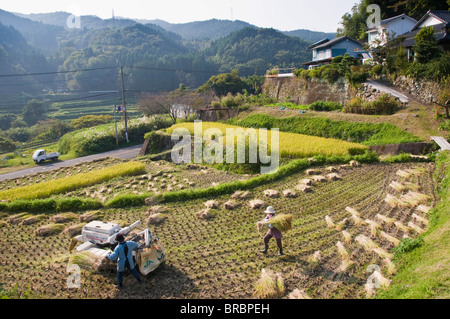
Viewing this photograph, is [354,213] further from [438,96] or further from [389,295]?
[438,96]

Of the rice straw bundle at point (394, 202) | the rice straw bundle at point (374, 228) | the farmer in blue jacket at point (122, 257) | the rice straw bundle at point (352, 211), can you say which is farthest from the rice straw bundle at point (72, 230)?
the rice straw bundle at point (394, 202)

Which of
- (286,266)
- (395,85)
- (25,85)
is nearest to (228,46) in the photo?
(25,85)

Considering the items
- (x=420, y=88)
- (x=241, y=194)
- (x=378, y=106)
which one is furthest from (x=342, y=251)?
(x=420, y=88)

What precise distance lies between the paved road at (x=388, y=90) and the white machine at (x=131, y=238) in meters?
14.9

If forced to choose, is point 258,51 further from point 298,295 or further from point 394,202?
point 298,295

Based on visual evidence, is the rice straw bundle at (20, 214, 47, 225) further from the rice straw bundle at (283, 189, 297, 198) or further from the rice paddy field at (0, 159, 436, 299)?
the rice straw bundle at (283, 189, 297, 198)

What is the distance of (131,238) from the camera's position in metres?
6.14

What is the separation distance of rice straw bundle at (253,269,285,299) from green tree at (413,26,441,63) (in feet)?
51.5

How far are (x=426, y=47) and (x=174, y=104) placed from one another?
72.5 feet

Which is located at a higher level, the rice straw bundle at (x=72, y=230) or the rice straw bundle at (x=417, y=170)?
the rice straw bundle at (x=417, y=170)

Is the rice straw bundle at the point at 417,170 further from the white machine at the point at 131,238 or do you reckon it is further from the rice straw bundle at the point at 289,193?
the white machine at the point at 131,238

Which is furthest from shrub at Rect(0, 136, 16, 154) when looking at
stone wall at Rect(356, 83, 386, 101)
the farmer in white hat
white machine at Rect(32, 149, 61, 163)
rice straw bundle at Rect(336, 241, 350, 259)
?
rice straw bundle at Rect(336, 241, 350, 259)

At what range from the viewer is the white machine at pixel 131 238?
18.7 ft

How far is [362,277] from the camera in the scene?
17.5ft
